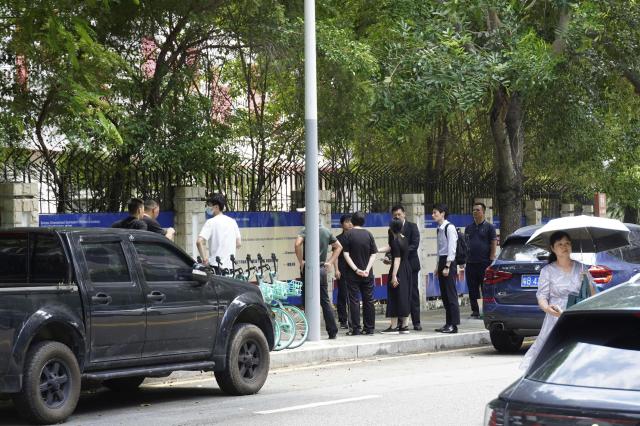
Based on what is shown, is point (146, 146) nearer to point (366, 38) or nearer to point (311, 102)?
point (311, 102)

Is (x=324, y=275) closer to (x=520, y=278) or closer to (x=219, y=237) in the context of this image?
A: (x=219, y=237)

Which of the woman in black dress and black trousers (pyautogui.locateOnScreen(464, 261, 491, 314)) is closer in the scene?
the woman in black dress

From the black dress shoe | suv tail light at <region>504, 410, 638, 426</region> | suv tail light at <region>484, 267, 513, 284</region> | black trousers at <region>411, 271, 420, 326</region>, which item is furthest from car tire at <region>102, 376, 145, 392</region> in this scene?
suv tail light at <region>504, 410, 638, 426</region>

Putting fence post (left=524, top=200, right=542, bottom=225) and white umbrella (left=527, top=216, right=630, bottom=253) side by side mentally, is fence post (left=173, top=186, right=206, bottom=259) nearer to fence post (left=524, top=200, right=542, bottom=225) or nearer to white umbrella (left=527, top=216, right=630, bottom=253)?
white umbrella (left=527, top=216, right=630, bottom=253)

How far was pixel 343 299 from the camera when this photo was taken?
58.7 ft

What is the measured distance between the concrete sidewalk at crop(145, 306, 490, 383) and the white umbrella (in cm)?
508

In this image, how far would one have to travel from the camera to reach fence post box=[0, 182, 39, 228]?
15094 millimetres

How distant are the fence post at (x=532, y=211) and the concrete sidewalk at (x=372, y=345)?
8781mm

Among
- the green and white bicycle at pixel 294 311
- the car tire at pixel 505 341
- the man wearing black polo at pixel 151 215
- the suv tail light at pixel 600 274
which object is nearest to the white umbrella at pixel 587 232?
the suv tail light at pixel 600 274

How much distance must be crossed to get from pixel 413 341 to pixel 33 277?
7426mm

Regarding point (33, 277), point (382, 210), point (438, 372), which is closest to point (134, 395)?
point (33, 277)

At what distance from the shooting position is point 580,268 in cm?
925

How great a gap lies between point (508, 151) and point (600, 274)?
8068mm

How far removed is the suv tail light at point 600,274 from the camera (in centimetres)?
1402
